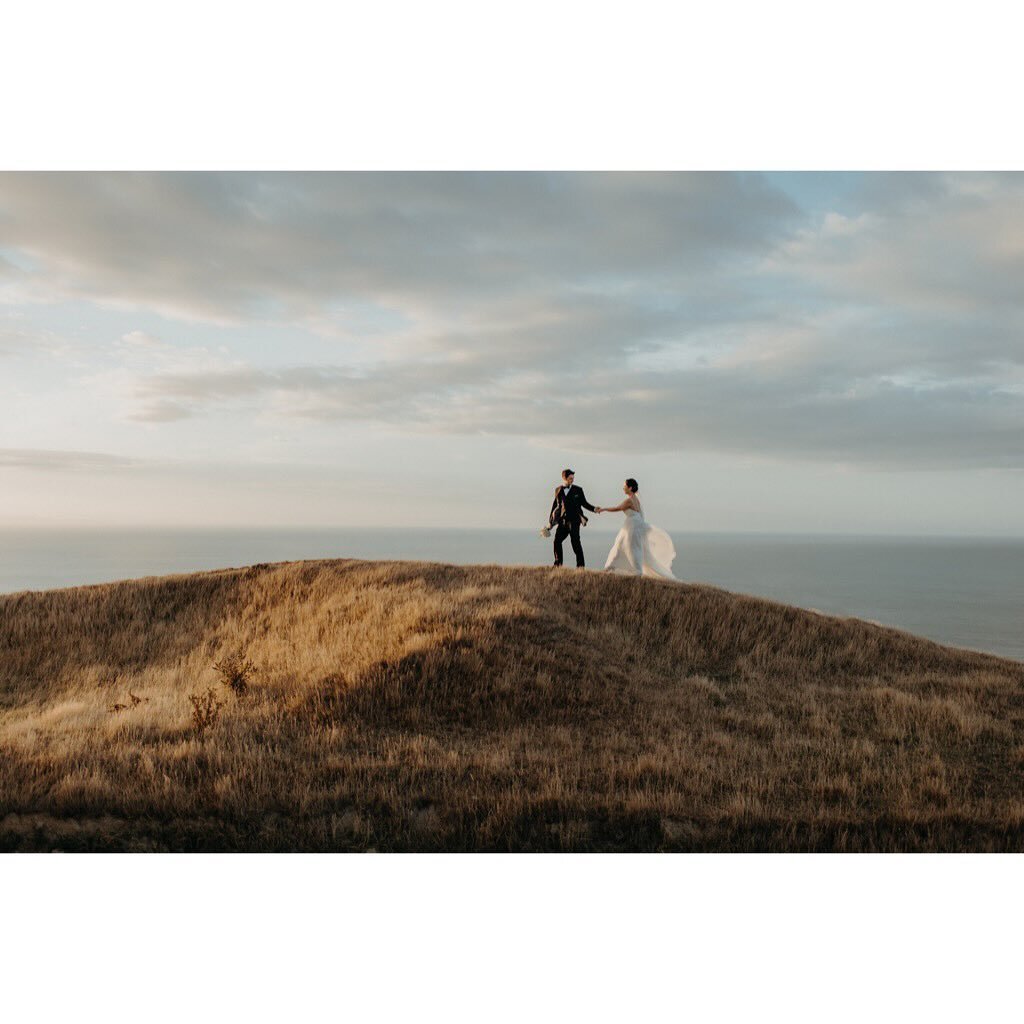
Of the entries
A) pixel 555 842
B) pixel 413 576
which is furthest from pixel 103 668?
pixel 555 842

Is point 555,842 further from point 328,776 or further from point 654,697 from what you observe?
point 654,697

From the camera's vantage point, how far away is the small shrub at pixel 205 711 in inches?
444

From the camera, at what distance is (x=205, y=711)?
11977 millimetres

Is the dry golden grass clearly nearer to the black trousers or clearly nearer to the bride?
the black trousers

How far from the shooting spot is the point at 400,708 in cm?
1209

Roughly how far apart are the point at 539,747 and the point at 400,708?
2.65m

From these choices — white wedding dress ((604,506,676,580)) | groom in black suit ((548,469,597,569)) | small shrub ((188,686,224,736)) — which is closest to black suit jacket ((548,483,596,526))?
groom in black suit ((548,469,597,569))

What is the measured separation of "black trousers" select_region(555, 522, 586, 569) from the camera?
67.9 feet

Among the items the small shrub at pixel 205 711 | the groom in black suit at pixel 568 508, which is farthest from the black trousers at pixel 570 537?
the small shrub at pixel 205 711

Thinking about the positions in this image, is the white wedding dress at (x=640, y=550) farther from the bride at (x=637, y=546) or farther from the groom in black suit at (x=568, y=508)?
the groom in black suit at (x=568, y=508)

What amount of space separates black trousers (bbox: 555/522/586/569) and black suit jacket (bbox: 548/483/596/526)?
11cm

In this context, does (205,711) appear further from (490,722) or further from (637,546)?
(637,546)

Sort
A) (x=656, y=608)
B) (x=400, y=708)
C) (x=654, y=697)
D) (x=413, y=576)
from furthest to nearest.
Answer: (x=413, y=576)
(x=656, y=608)
(x=654, y=697)
(x=400, y=708)

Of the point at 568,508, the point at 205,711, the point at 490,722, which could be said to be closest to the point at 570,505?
the point at 568,508
